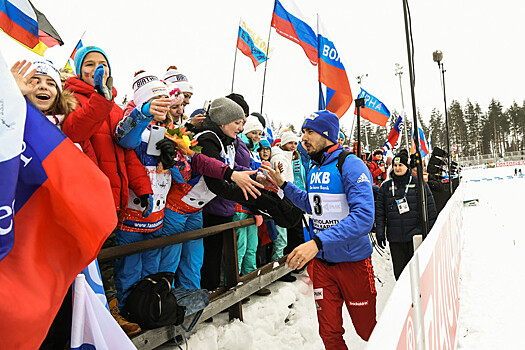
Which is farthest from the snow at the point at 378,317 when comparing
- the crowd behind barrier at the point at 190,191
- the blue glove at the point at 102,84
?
the blue glove at the point at 102,84

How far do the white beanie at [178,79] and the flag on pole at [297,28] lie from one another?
9.97 feet

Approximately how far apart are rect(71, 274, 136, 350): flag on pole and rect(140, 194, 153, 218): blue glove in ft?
3.95

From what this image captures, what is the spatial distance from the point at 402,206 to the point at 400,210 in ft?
0.22

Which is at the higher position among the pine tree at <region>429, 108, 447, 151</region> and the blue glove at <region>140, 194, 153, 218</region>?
the pine tree at <region>429, 108, 447, 151</region>

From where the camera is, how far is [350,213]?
2.88 m

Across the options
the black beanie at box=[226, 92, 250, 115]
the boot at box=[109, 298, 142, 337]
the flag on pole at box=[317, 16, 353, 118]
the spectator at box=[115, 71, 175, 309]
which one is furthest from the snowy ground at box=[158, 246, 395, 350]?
the flag on pole at box=[317, 16, 353, 118]

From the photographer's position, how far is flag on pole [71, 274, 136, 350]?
1.54 metres

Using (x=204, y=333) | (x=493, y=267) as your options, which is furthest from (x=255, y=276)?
(x=493, y=267)

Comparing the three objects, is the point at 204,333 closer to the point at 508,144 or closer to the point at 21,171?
the point at 21,171

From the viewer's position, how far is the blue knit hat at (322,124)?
3434 millimetres

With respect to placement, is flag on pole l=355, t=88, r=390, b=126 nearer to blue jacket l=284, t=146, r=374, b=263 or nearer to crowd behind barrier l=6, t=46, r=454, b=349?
crowd behind barrier l=6, t=46, r=454, b=349

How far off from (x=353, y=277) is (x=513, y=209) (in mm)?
13513

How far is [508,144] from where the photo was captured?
83.9m

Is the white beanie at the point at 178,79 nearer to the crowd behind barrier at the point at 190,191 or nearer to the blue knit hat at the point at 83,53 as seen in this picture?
the crowd behind barrier at the point at 190,191
